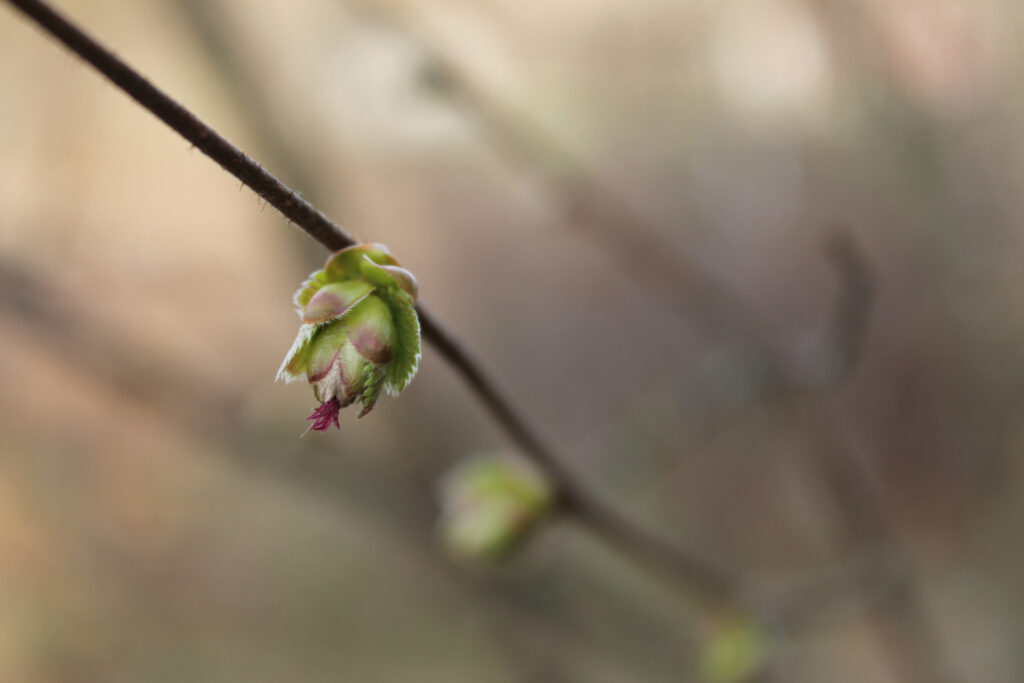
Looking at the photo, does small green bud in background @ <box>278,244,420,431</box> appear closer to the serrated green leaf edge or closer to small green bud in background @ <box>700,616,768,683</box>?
the serrated green leaf edge

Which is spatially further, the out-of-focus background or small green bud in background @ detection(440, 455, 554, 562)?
the out-of-focus background

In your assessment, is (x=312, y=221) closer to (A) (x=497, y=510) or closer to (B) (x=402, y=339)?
(B) (x=402, y=339)

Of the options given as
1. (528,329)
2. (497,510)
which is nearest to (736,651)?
(497,510)

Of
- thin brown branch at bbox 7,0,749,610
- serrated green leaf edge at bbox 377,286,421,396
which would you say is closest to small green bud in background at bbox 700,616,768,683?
thin brown branch at bbox 7,0,749,610

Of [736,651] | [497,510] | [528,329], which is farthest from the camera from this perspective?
[528,329]

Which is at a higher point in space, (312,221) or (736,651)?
(736,651)

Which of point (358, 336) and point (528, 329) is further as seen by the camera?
point (528, 329)

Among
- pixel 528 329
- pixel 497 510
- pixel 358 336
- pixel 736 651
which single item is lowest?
pixel 358 336
